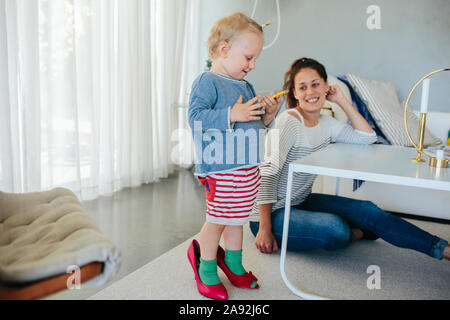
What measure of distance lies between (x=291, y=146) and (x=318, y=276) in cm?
48

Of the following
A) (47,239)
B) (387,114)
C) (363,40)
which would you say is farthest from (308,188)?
(363,40)

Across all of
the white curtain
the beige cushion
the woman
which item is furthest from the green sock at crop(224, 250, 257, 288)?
the white curtain

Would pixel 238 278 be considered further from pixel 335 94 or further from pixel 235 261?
pixel 335 94

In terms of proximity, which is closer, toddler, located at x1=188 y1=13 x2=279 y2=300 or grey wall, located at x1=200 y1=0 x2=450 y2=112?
toddler, located at x1=188 y1=13 x2=279 y2=300

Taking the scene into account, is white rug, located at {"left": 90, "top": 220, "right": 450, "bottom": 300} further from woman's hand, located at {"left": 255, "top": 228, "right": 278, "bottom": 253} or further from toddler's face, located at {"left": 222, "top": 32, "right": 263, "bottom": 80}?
toddler's face, located at {"left": 222, "top": 32, "right": 263, "bottom": 80}

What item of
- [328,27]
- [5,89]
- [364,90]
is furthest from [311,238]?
[328,27]

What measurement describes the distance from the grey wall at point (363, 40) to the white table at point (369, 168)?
1.60 m

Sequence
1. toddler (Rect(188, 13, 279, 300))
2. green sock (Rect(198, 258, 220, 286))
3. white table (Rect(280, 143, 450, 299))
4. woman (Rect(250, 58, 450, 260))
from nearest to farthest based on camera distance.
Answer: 1. white table (Rect(280, 143, 450, 299))
2. toddler (Rect(188, 13, 279, 300))
3. green sock (Rect(198, 258, 220, 286))
4. woman (Rect(250, 58, 450, 260))

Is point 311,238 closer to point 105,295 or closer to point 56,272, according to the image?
point 105,295

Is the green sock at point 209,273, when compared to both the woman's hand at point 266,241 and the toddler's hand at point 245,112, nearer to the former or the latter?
the woman's hand at point 266,241

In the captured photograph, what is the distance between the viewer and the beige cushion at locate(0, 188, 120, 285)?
0.66m

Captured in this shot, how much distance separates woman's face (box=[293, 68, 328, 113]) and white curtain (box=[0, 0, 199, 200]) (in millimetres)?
1214

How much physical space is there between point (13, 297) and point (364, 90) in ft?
7.27

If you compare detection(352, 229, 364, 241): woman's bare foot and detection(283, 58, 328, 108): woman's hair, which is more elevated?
detection(283, 58, 328, 108): woman's hair
